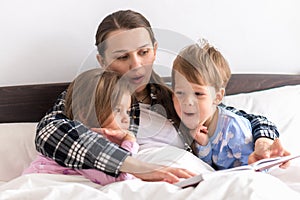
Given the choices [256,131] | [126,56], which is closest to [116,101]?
[126,56]

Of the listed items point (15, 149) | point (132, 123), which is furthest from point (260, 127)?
point (15, 149)

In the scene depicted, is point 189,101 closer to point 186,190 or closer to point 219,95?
point 219,95

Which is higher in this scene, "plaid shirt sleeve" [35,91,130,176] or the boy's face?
the boy's face

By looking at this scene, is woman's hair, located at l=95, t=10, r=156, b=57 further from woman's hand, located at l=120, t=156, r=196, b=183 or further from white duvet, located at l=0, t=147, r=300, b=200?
white duvet, located at l=0, t=147, r=300, b=200

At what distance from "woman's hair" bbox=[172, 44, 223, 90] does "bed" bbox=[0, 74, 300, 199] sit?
13 centimetres

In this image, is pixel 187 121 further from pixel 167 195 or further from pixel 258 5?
pixel 258 5

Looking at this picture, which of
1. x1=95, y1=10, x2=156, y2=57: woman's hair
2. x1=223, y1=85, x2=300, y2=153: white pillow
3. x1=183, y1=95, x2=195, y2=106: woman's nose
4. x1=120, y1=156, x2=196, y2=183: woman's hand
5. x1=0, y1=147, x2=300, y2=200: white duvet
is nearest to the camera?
x1=0, y1=147, x2=300, y2=200: white duvet

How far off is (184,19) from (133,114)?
1.55ft

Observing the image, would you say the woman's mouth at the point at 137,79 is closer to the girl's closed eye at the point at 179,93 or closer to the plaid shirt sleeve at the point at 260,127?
the girl's closed eye at the point at 179,93

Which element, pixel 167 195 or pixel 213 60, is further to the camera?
pixel 213 60

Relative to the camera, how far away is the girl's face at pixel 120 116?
1.33m

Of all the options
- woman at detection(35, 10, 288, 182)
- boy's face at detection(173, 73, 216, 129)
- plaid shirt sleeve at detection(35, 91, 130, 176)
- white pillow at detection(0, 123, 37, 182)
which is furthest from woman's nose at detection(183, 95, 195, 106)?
white pillow at detection(0, 123, 37, 182)

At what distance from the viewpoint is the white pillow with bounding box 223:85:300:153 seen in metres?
1.61

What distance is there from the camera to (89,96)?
133 centimetres
